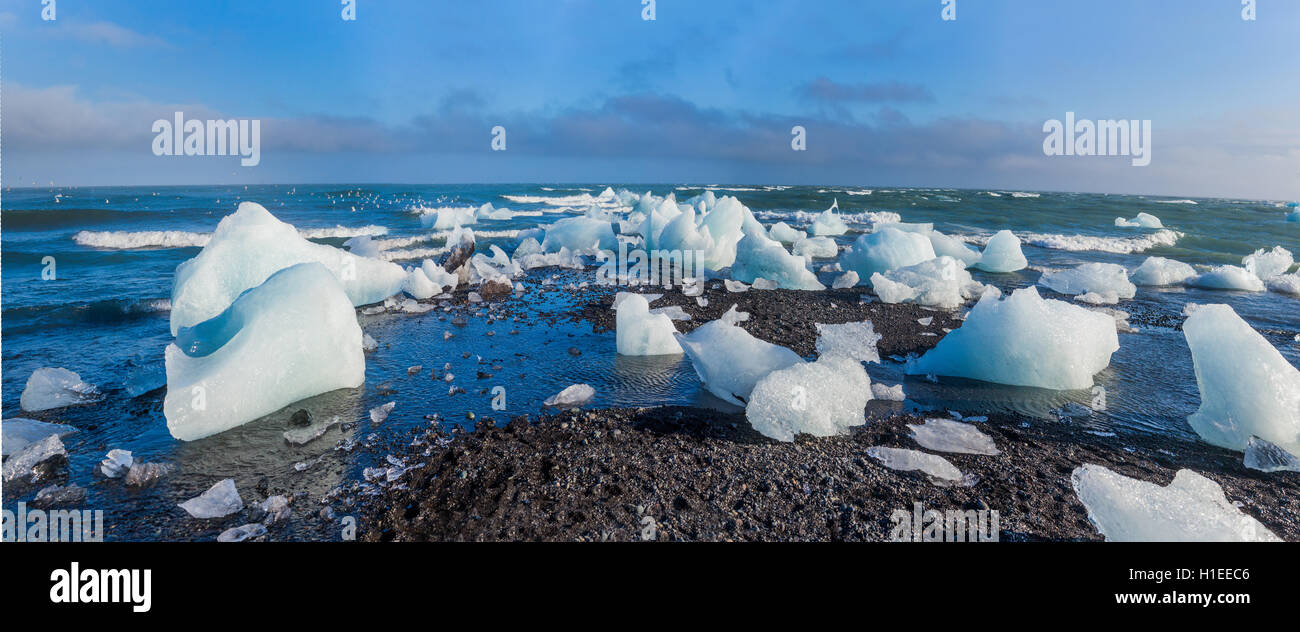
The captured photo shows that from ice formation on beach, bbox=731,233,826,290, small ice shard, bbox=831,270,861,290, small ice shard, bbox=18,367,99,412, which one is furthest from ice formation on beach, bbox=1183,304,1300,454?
small ice shard, bbox=18,367,99,412

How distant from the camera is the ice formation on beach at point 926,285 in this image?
10.2 metres

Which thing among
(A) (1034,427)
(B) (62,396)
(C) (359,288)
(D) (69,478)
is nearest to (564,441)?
(D) (69,478)

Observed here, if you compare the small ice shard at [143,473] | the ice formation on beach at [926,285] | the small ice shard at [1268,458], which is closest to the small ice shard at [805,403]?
the small ice shard at [1268,458]

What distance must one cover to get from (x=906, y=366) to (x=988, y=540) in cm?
361

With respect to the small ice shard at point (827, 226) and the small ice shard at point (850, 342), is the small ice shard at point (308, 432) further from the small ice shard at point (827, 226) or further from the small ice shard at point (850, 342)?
the small ice shard at point (827, 226)

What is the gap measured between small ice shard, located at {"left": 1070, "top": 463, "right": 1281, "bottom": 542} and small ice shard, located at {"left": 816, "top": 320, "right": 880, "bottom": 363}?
313 centimetres

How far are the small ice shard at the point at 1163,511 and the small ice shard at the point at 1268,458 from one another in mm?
1171

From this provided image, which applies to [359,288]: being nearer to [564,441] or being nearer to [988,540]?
[564,441]

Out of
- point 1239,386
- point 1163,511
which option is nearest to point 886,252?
point 1239,386

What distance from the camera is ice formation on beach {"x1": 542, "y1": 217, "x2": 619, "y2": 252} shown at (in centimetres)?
1712

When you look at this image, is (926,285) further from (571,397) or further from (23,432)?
(23,432)

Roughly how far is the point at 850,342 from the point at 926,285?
4.23 m
